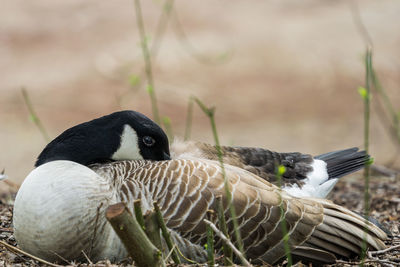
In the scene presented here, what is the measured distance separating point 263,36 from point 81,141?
992 cm

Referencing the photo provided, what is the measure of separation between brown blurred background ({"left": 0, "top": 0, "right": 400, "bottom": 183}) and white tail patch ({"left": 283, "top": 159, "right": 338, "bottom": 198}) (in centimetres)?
461

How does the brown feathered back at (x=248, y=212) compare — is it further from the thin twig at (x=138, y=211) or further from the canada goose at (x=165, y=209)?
the thin twig at (x=138, y=211)

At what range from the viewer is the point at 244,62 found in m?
12.8

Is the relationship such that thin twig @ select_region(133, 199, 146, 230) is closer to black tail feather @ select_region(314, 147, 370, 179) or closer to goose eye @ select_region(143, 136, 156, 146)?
goose eye @ select_region(143, 136, 156, 146)

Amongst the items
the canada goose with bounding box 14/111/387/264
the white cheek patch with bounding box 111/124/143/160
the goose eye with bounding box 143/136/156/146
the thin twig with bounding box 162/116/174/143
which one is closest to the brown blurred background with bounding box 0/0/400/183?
the thin twig with bounding box 162/116/174/143

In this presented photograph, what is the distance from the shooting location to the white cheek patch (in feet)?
13.8

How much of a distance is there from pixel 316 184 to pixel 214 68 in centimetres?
827

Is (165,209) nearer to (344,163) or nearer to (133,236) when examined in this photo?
(133,236)

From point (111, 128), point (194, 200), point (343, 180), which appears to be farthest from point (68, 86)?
point (194, 200)

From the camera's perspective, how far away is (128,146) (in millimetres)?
4238

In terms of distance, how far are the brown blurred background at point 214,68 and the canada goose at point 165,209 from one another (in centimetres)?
571

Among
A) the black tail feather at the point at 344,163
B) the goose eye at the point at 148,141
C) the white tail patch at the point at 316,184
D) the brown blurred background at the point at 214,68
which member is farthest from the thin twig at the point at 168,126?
the brown blurred background at the point at 214,68

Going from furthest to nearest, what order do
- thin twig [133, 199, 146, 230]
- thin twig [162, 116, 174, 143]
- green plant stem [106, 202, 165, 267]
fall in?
thin twig [162, 116, 174, 143] → thin twig [133, 199, 146, 230] → green plant stem [106, 202, 165, 267]

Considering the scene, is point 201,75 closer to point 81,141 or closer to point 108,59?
point 108,59
